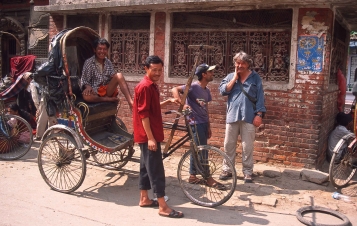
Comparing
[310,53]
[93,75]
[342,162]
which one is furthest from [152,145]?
[310,53]

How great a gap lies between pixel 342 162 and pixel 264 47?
2.31 m

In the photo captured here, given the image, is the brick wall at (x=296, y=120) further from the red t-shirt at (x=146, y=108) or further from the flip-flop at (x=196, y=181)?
the red t-shirt at (x=146, y=108)

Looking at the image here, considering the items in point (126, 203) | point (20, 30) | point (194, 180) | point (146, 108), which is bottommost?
point (126, 203)

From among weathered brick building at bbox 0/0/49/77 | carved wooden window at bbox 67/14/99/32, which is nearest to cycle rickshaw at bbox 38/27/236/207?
carved wooden window at bbox 67/14/99/32

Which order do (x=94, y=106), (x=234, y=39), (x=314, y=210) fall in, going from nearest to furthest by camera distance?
(x=314, y=210)
(x=94, y=106)
(x=234, y=39)

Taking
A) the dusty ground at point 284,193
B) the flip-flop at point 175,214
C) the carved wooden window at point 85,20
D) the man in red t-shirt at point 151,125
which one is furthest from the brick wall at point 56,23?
the flip-flop at point 175,214

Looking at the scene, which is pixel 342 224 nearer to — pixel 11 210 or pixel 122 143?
pixel 122 143

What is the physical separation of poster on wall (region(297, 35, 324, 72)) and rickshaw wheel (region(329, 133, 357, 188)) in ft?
4.04

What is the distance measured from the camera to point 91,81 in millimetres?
5664

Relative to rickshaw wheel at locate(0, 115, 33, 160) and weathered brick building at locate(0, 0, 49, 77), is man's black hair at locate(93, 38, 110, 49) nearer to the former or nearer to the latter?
rickshaw wheel at locate(0, 115, 33, 160)

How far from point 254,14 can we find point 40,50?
6.75 metres

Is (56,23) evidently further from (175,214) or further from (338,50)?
(338,50)

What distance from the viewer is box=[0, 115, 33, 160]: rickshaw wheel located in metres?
6.91

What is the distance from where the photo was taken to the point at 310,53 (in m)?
6.16
